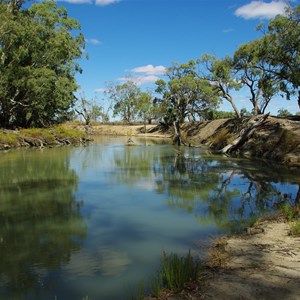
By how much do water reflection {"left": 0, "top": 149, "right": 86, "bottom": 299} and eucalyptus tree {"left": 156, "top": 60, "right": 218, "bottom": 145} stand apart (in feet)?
109

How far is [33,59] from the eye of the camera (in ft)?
134

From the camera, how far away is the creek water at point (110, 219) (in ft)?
20.9

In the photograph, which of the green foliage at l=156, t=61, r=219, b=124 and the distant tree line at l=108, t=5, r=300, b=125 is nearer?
the distant tree line at l=108, t=5, r=300, b=125

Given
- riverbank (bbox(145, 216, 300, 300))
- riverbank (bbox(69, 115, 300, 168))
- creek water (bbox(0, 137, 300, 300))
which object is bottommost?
creek water (bbox(0, 137, 300, 300))

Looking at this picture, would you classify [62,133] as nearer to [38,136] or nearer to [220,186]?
[38,136]

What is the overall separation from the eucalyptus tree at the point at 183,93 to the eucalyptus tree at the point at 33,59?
45.3 ft

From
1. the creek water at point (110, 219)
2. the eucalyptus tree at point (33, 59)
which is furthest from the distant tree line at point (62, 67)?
the creek water at point (110, 219)

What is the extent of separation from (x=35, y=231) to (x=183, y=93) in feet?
150

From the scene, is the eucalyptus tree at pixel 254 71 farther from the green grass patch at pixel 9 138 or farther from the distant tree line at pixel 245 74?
the green grass patch at pixel 9 138

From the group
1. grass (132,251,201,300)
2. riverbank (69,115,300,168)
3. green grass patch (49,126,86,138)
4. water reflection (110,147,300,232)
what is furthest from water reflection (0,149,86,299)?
green grass patch (49,126,86,138)


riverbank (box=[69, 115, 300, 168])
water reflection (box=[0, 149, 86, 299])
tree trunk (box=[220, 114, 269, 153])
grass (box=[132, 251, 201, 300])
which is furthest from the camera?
tree trunk (box=[220, 114, 269, 153])

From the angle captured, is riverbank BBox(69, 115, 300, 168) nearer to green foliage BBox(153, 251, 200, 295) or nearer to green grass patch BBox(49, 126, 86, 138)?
green grass patch BBox(49, 126, 86, 138)

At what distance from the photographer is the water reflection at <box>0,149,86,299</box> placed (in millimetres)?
6277

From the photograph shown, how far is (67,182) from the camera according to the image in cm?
1709
